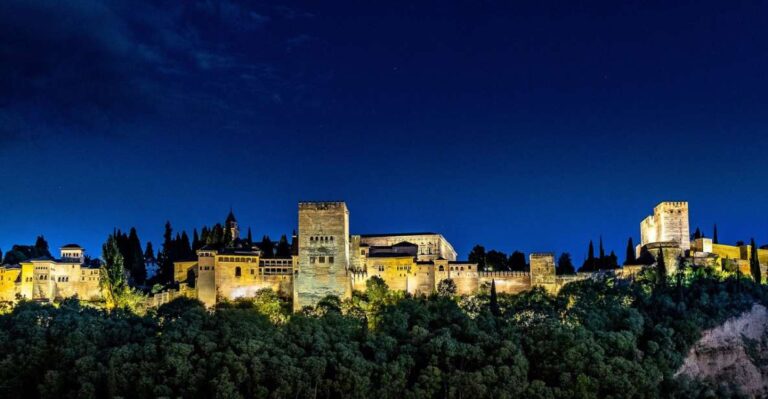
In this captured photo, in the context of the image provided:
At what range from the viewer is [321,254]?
5706cm

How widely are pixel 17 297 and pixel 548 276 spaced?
38.5 metres

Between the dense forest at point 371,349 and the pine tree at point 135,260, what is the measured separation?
15754 mm

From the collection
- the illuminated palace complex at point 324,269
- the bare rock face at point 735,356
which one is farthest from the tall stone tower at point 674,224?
the bare rock face at point 735,356

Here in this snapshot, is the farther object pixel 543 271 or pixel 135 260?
pixel 135 260

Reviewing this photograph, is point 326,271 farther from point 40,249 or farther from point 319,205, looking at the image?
point 40,249

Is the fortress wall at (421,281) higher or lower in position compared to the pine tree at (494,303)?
higher

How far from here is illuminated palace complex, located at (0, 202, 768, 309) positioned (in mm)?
56625

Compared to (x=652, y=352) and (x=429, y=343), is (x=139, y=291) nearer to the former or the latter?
(x=429, y=343)

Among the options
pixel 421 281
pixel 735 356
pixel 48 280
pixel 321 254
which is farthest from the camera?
pixel 421 281

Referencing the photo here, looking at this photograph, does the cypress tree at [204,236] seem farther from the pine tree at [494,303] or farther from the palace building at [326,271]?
the pine tree at [494,303]

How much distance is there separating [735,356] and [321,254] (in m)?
28.0

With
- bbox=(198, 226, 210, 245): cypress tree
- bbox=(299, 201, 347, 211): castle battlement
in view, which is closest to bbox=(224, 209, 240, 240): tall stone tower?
bbox=(198, 226, 210, 245): cypress tree

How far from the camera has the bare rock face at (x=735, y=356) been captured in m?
50.3

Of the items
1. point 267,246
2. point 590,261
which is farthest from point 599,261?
point 267,246
